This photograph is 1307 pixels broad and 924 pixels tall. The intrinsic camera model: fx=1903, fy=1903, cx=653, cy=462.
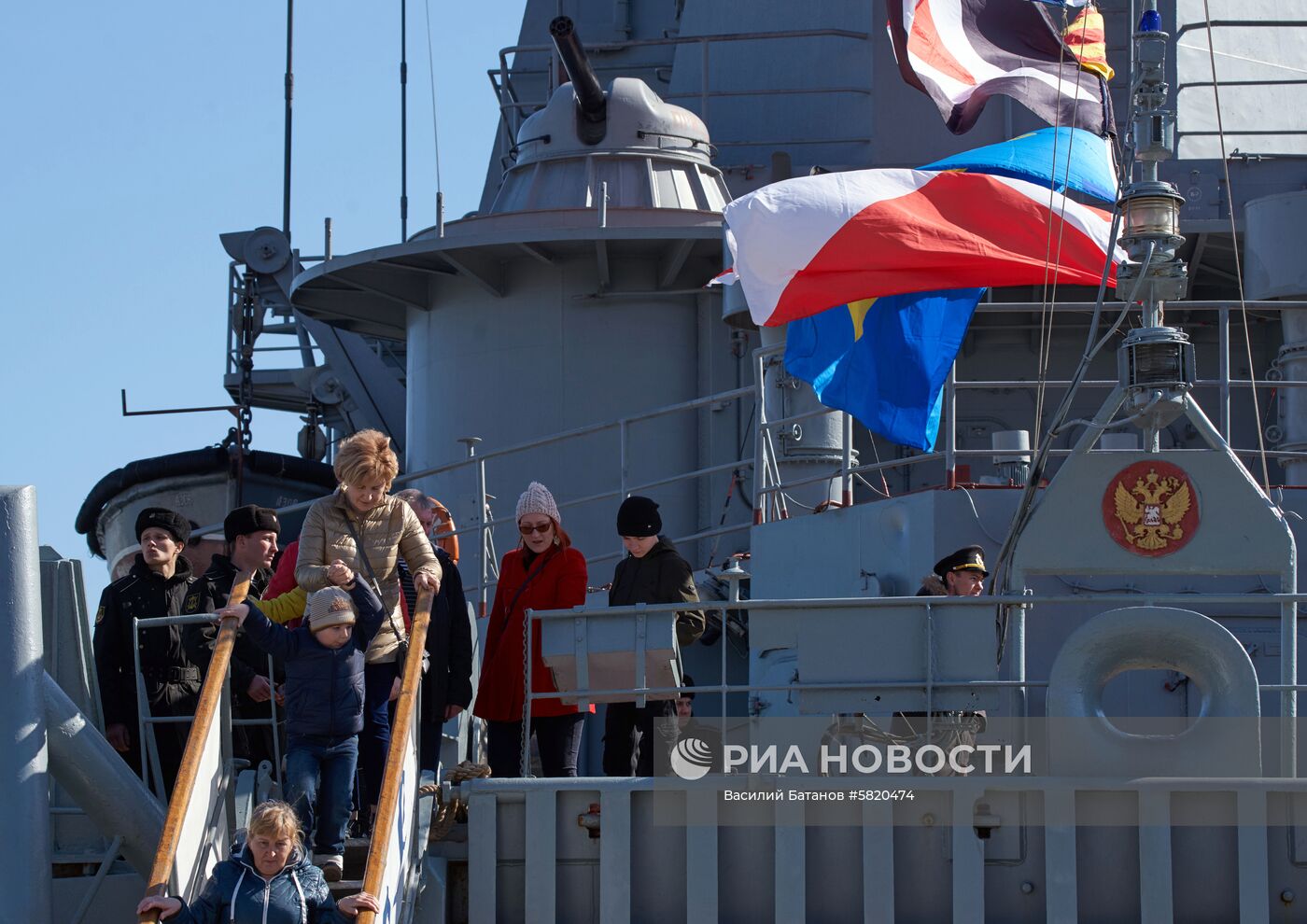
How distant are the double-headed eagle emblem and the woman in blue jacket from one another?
3.05 m

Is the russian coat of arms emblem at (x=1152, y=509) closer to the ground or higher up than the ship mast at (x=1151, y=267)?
closer to the ground

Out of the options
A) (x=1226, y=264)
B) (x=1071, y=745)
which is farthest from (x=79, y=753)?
(x=1226, y=264)

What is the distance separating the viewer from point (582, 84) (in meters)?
12.4

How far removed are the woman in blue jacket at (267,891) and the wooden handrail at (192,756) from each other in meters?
0.11

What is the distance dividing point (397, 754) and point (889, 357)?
4.01 meters

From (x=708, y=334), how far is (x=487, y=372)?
57.6 inches

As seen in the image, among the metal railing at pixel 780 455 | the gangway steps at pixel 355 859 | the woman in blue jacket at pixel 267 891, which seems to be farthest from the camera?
the metal railing at pixel 780 455

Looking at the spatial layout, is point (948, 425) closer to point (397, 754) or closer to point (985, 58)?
point (985, 58)

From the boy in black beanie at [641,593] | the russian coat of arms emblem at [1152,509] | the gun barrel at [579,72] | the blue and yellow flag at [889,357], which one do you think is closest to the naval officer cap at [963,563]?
the russian coat of arms emblem at [1152,509]

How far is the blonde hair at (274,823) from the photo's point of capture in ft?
17.3

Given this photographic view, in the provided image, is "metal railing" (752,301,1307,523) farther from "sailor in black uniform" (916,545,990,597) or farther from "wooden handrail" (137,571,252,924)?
"wooden handrail" (137,571,252,924)

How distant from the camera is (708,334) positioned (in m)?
12.1

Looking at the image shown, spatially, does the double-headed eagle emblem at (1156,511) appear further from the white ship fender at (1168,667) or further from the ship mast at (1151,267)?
the white ship fender at (1168,667)

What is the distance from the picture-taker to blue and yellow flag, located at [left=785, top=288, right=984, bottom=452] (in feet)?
29.5
